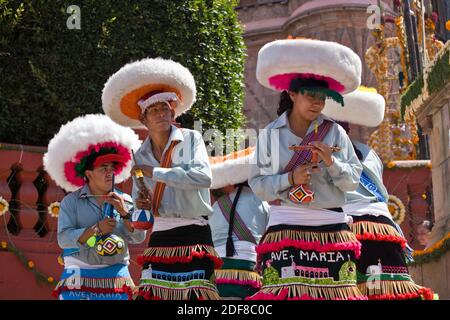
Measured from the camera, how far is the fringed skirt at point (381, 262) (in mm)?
6324

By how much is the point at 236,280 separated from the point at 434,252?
211 cm

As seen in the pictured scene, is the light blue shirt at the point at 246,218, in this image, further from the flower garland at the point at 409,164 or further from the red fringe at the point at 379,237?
the flower garland at the point at 409,164

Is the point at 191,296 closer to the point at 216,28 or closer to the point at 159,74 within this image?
the point at 159,74

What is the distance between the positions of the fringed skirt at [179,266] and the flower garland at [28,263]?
9.47 feet

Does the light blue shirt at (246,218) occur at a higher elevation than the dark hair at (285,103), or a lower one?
lower

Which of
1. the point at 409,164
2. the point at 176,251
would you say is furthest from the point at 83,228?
the point at 409,164

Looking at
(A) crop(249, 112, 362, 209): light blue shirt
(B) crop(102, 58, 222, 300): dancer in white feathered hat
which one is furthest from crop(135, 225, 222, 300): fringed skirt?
(A) crop(249, 112, 362, 209): light blue shirt

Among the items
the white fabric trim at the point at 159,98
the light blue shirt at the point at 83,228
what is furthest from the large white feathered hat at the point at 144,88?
the light blue shirt at the point at 83,228

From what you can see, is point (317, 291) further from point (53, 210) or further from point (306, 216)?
point (53, 210)

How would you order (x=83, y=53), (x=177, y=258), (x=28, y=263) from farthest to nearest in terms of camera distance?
1. (x=83, y=53)
2. (x=28, y=263)
3. (x=177, y=258)

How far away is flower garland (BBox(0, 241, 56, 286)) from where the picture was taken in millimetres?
8317

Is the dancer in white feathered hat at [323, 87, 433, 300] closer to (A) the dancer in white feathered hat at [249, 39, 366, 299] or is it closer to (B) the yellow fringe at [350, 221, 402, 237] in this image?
(B) the yellow fringe at [350, 221, 402, 237]

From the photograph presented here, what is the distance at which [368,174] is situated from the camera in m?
6.59
